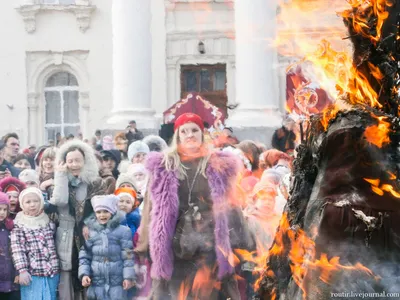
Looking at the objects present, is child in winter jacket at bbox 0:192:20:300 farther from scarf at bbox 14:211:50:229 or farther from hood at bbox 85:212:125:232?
hood at bbox 85:212:125:232

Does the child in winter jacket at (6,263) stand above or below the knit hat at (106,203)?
below

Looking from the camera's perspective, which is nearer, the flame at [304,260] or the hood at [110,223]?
the flame at [304,260]

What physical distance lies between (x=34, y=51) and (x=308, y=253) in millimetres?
23320

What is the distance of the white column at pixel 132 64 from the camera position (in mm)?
21312

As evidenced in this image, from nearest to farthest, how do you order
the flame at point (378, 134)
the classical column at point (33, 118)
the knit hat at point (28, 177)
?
the flame at point (378, 134), the knit hat at point (28, 177), the classical column at point (33, 118)

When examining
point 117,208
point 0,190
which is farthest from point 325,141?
point 0,190

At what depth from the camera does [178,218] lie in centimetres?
830

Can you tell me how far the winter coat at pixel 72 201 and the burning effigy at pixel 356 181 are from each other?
203 inches

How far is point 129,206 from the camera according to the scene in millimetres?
9852

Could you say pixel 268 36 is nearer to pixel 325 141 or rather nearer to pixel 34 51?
pixel 34 51

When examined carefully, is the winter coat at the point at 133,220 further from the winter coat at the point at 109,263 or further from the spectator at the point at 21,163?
the spectator at the point at 21,163

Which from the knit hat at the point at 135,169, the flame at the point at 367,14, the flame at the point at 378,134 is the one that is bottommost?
the knit hat at the point at 135,169

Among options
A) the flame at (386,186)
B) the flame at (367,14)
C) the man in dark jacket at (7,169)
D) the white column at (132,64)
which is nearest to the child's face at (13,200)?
the man in dark jacket at (7,169)

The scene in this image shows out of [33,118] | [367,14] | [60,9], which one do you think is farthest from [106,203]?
[60,9]
